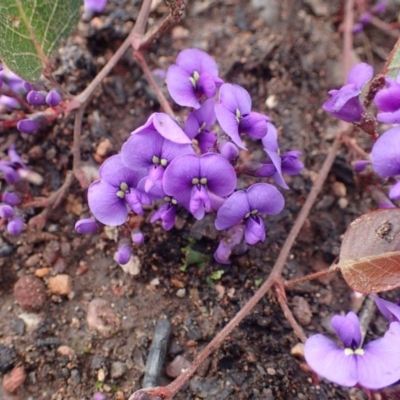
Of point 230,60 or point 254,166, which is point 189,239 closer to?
point 254,166

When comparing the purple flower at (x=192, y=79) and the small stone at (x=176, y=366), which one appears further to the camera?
the small stone at (x=176, y=366)

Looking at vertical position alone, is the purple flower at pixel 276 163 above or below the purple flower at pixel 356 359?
above

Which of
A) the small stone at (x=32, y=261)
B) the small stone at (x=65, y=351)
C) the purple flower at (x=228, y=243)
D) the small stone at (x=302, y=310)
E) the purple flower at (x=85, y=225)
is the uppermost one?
the purple flower at (x=85, y=225)

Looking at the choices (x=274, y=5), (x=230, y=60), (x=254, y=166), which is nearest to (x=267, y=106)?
(x=230, y=60)

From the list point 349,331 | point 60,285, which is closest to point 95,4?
point 60,285

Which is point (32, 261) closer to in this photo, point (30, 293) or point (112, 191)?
point (30, 293)

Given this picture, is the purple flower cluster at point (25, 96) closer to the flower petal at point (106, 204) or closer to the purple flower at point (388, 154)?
the flower petal at point (106, 204)

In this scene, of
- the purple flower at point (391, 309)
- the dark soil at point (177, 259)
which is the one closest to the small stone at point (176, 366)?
the dark soil at point (177, 259)
